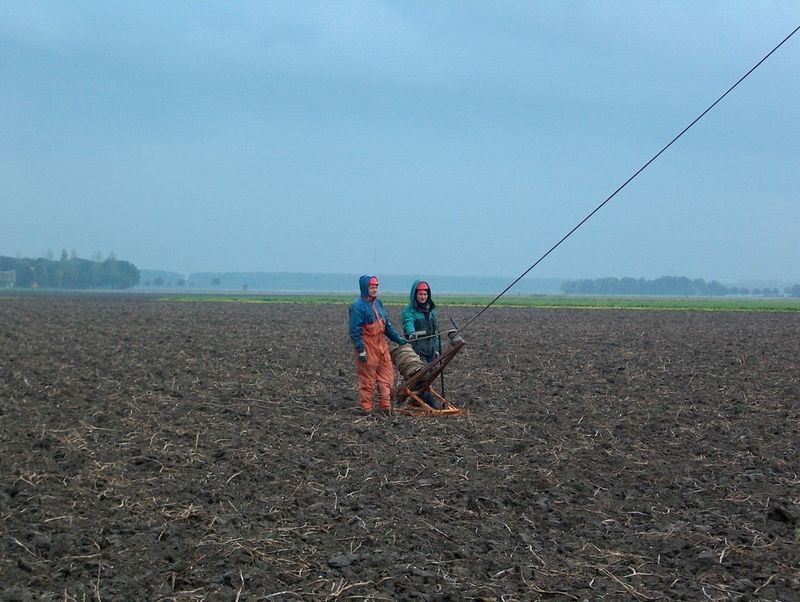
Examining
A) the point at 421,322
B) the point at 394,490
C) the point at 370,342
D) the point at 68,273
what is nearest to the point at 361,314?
the point at 370,342

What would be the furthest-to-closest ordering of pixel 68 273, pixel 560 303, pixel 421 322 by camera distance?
1. pixel 68 273
2. pixel 560 303
3. pixel 421 322

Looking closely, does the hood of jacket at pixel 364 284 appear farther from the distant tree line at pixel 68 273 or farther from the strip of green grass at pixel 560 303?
the distant tree line at pixel 68 273

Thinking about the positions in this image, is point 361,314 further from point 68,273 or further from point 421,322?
point 68,273

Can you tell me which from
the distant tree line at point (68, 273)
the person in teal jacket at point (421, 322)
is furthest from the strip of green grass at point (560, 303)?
the distant tree line at point (68, 273)

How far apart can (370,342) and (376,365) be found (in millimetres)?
307

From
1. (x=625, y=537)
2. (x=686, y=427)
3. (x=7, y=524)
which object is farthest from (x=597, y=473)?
(x=7, y=524)

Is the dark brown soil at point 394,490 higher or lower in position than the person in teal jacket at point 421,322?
lower

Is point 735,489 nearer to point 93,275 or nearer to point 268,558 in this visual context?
point 268,558

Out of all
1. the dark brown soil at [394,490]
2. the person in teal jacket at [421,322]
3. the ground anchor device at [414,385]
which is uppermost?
the person in teal jacket at [421,322]

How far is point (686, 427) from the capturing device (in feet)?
38.6

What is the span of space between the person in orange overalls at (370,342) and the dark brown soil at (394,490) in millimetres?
421

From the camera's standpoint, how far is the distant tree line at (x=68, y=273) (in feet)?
560

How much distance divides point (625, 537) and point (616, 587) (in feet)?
3.79

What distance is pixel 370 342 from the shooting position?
12008 mm
